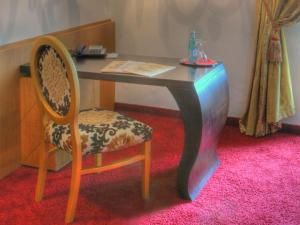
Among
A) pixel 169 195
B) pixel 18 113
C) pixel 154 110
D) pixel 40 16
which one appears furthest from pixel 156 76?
pixel 154 110

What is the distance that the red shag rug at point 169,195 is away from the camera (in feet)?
7.39

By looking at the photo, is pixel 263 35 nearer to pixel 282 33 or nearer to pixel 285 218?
pixel 282 33

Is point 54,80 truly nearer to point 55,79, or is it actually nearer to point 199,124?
point 55,79

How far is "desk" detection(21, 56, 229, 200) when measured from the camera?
2271 millimetres

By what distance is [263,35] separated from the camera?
3.21m

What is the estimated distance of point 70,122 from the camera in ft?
6.88

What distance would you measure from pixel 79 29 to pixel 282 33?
54.0 inches

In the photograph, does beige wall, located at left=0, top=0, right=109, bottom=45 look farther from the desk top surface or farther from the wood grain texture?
the desk top surface

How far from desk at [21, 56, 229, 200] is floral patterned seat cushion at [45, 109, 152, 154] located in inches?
8.4

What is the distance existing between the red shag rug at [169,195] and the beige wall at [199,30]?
2.14ft

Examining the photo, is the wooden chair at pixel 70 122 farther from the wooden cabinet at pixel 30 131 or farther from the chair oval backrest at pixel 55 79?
the wooden cabinet at pixel 30 131

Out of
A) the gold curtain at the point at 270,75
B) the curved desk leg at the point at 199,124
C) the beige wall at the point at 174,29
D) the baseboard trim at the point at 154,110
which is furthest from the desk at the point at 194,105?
the baseboard trim at the point at 154,110

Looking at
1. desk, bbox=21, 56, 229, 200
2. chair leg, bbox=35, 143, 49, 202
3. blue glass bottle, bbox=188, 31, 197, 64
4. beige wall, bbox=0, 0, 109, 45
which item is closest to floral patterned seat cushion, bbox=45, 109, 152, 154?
chair leg, bbox=35, 143, 49, 202

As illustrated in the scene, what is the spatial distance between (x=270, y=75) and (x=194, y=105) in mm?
1176
